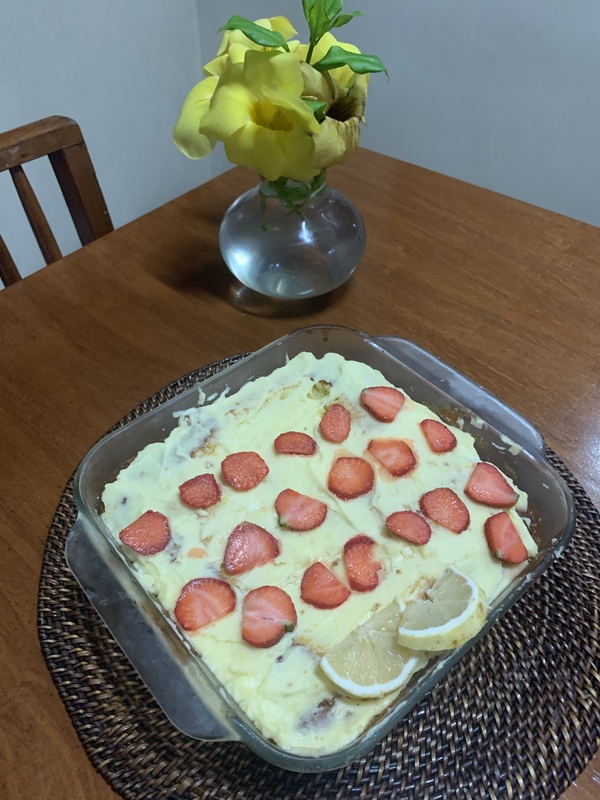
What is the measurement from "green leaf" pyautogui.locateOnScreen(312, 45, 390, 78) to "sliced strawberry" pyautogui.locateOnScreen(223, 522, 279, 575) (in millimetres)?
708

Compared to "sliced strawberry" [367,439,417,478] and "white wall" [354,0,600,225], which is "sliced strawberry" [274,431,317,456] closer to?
"sliced strawberry" [367,439,417,478]

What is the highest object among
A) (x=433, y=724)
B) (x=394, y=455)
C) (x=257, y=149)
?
(x=257, y=149)

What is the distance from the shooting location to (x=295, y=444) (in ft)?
3.34

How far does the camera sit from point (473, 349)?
1.26 metres

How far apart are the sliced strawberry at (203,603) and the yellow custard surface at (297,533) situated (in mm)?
12

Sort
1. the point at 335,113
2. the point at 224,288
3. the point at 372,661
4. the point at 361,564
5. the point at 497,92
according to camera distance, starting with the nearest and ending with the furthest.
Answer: the point at 372,661 → the point at 361,564 → the point at 335,113 → the point at 224,288 → the point at 497,92

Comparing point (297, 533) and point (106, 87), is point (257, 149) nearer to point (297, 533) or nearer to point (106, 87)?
point (297, 533)

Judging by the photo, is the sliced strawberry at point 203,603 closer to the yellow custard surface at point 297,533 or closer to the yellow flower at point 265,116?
the yellow custard surface at point 297,533

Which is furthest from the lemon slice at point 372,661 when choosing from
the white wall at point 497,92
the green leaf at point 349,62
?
the white wall at point 497,92

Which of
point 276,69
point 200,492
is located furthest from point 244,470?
point 276,69

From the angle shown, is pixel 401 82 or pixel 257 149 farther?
pixel 401 82

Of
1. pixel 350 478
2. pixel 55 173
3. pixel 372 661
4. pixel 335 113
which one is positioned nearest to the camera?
pixel 372 661

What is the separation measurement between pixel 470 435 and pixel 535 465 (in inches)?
4.6

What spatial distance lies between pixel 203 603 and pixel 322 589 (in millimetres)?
155
